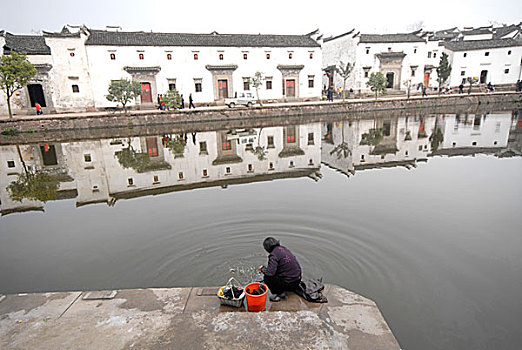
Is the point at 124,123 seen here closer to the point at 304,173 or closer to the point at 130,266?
the point at 304,173

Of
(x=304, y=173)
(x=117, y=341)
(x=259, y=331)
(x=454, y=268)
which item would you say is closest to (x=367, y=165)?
(x=304, y=173)

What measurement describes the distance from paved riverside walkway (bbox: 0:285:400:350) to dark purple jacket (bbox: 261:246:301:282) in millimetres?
293

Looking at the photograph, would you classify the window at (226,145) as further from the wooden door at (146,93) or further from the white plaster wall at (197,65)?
the wooden door at (146,93)

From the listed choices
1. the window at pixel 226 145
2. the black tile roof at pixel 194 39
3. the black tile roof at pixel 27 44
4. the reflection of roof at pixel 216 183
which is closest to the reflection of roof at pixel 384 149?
the reflection of roof at pixel 216 183

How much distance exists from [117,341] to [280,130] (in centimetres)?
1653

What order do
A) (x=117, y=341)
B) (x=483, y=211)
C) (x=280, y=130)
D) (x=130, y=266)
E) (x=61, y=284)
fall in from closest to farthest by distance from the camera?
(x=117, y=341), (x=61, y=284), (x=130, y=266), (x=483, y=211), (x=280, y=130)

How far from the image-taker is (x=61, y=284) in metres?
4.66

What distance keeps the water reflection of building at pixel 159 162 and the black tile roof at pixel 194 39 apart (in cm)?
1263

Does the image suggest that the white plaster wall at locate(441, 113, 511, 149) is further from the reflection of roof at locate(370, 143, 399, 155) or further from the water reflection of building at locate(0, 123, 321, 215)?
the water reflection of building at locate(0, 123, 321, 215)

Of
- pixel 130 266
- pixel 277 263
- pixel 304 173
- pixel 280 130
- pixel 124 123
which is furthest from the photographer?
pixel 124 123

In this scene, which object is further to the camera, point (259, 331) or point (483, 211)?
point (483, 211)

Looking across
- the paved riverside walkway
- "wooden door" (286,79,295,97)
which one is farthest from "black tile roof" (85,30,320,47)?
the paved riverside walkway

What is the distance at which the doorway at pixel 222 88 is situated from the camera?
28391 millimetres

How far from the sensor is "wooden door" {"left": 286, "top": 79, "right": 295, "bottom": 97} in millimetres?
30203
